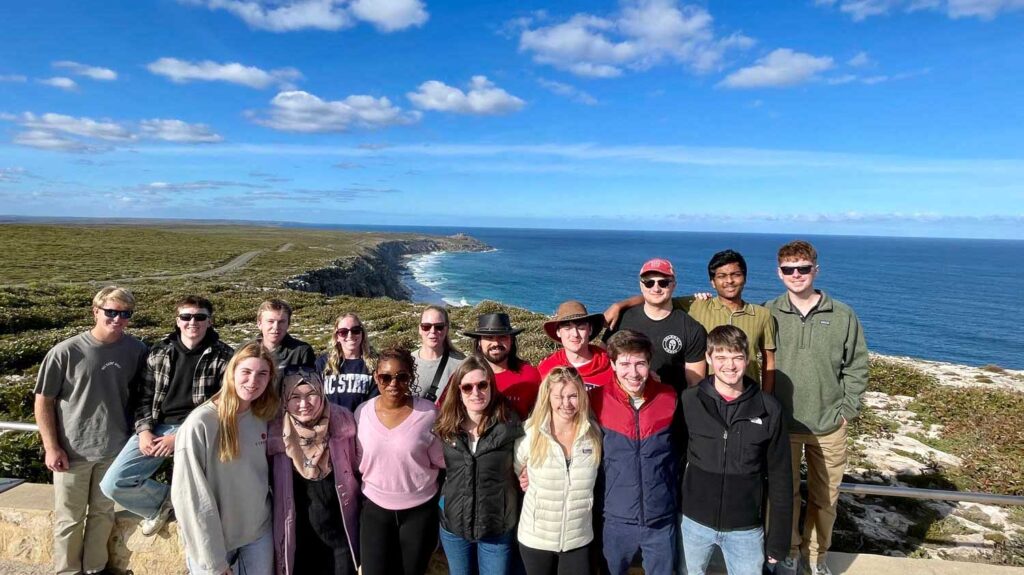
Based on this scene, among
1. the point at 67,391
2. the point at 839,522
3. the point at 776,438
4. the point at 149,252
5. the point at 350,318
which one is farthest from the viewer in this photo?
the point at 149,252

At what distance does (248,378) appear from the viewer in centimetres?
379

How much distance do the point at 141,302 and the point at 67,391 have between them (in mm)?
26298

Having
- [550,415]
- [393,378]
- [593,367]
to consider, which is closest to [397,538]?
[393,378]

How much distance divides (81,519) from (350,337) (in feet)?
8.94

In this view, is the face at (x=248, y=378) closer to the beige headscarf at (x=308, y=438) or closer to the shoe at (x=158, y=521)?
the beige headscarf at (x=308, y=438)

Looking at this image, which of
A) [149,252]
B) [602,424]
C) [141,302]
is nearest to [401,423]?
[602,424]

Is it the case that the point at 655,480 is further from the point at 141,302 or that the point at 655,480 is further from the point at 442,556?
the point at 141,302

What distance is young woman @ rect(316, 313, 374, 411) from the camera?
193 inches

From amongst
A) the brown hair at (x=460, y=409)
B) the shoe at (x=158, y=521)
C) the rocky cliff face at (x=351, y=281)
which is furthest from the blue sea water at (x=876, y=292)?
the shoe at (x=158, y=521)

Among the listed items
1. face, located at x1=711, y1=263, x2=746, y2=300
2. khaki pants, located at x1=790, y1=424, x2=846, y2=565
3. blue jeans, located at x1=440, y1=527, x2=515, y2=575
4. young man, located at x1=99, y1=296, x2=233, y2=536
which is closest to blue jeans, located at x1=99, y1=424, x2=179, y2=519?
young man, located at x1=99, y1=296, x2=233, y2=536

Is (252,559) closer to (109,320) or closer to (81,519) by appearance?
(81,519)

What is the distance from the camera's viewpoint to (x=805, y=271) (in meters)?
4.51

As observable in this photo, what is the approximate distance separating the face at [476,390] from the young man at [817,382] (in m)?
2.69

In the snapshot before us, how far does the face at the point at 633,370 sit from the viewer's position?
384 cm
